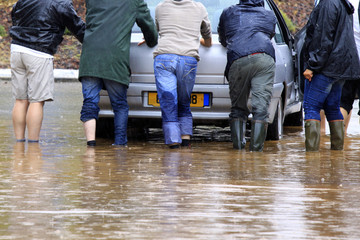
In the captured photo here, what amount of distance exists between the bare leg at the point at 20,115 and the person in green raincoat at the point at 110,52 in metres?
0.67

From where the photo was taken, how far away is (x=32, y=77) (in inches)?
336

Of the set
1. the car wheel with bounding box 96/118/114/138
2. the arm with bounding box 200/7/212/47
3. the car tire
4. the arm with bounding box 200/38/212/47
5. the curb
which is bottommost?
the curb

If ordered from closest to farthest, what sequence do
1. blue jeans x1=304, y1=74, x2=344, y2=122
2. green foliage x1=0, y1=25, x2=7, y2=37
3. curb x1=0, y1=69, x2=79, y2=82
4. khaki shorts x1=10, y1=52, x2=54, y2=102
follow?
blue jeans x1=304, y1=74, x2=344, y2=122
khaki shorts x1=10, y1=52, x2=54, y2=102
curb x1=0, y1=69, x2=79, y2=82
green foliage x1=0, y1=25, x2=7, y2=37

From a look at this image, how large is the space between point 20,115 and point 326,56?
3088 mm

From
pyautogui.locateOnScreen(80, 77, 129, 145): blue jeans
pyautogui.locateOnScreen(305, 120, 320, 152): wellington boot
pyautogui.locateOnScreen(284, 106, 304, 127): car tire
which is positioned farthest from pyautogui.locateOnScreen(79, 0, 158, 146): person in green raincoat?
pyautogui.locateOnScreen(284, 106, 304, 127): car tire

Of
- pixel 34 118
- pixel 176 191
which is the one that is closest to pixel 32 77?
pixel 34 118

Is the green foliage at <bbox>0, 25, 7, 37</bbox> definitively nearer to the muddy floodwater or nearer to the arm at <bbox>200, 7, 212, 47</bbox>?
the muddy floodwater

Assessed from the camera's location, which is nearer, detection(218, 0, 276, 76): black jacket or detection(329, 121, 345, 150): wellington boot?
detection(218, 0, 276, 76): black jacket

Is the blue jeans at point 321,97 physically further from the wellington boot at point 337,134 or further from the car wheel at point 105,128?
the car wheel at point 105,128

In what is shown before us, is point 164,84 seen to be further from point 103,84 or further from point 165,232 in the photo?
point 165,232

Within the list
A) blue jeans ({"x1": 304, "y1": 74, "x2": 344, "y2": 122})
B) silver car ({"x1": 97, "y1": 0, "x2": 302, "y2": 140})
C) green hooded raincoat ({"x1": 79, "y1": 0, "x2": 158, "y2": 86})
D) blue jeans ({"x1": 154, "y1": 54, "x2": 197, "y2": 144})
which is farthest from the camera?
silver car ({"x1": 97, "y1": 0, "x2": 302, "y2": 140})

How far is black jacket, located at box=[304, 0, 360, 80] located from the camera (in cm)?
793

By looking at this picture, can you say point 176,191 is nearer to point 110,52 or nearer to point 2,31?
point 110,52

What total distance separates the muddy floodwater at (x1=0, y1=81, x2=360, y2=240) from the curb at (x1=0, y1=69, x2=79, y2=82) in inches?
548
